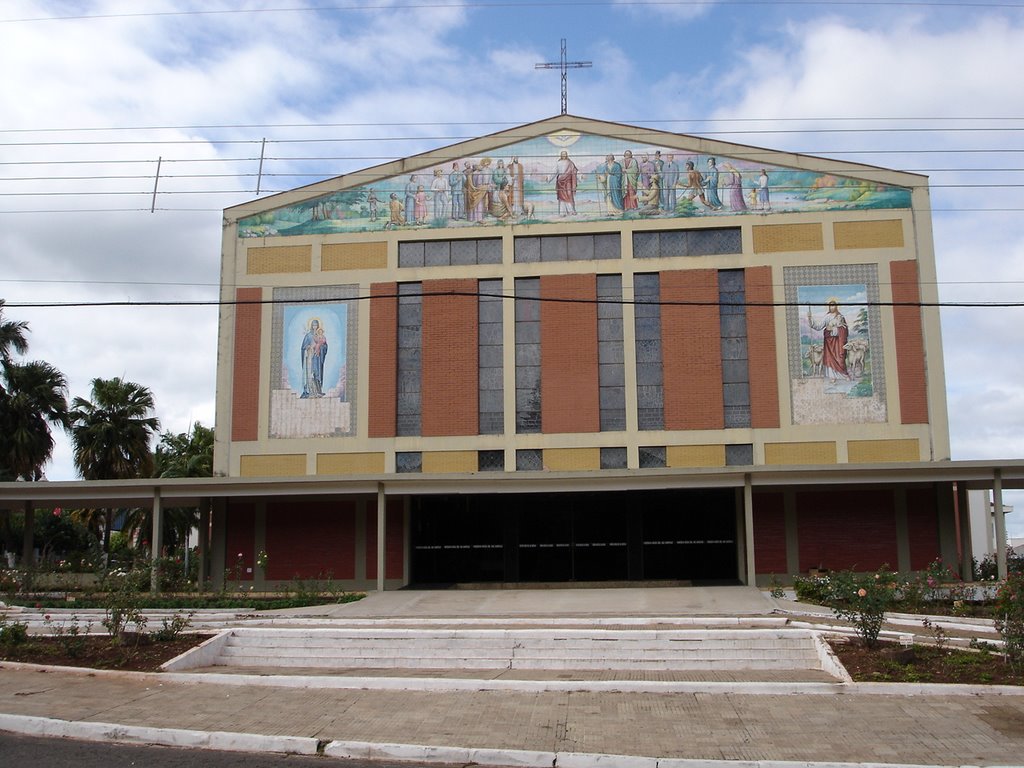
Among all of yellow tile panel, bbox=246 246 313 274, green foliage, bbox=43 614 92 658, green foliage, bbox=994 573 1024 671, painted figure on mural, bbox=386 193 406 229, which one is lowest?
green foliage, bbox=43 614 92 658

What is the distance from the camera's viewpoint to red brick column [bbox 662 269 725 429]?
30.6 metres

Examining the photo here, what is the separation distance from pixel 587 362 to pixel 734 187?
727 cm

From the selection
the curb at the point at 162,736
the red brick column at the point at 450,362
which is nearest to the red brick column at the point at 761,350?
the red brick column at the point at 450,362

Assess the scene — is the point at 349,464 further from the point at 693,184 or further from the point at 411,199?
the point at 693,184

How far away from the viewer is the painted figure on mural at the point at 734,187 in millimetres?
31625

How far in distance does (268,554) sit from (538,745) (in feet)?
72.5

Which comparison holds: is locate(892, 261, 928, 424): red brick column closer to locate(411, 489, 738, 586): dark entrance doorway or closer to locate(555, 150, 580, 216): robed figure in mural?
locate(411, 489, 738, 586): dark entrance doorway

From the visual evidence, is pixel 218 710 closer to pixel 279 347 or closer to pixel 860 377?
pixel 279 347

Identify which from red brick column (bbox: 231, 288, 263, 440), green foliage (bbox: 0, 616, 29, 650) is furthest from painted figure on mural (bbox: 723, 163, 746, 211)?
green foliage (bbox: 0, 616, 29, 650)

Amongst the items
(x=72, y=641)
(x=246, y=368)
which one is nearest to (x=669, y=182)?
(x=246, y=368)

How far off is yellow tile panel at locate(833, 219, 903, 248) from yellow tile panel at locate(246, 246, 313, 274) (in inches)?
665

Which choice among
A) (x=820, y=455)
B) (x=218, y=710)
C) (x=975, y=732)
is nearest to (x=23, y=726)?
(x=218, y=710)

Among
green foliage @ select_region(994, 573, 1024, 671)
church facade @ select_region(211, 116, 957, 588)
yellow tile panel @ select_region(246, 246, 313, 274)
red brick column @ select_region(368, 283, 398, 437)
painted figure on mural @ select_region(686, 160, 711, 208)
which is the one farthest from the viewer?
yellow tile panel @ select_region(246, 246, 313, 274)

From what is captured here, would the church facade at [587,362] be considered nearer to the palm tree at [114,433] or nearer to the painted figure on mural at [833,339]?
the painted figure on mural at [833,339]
